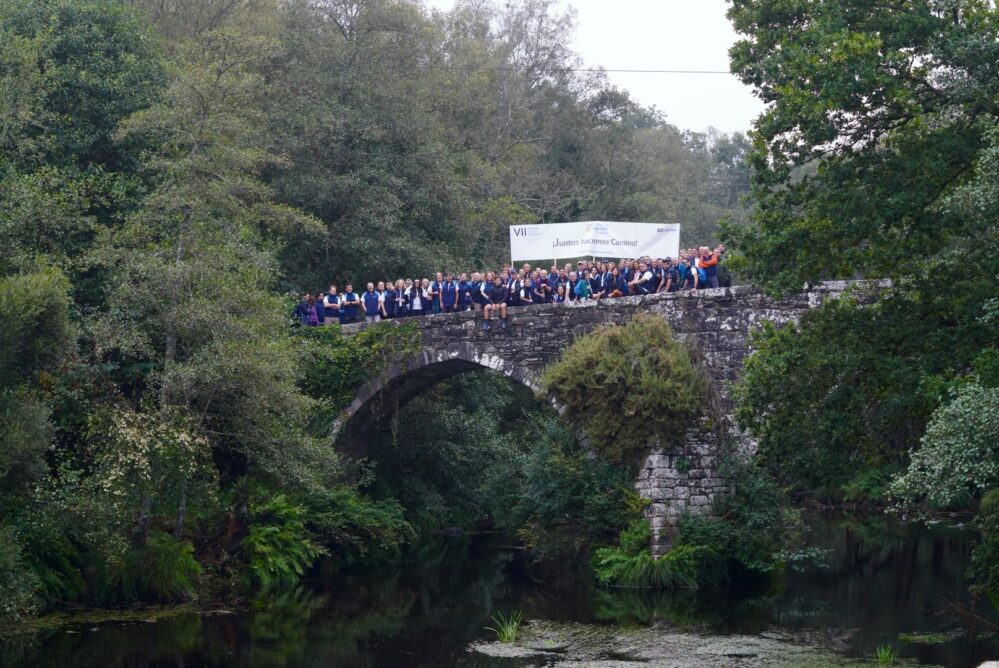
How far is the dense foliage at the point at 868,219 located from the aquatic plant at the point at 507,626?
416cm

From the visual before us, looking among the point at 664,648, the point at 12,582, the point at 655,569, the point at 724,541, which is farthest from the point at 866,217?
the point at 12,582

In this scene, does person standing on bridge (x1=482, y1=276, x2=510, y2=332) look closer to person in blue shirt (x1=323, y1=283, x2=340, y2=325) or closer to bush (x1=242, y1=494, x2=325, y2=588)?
person in blue shirt (x1=323, y1=283, x2=340, y2=325)

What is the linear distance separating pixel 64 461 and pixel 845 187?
38.9ft

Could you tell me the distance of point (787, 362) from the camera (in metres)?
14.7

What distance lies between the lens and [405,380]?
24672mm

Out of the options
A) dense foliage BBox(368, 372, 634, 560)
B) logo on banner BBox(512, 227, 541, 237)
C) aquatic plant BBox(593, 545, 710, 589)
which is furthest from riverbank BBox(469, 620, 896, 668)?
logo on banner BBox(512, 227, 541, 237)

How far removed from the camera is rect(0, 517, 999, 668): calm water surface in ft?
49.9

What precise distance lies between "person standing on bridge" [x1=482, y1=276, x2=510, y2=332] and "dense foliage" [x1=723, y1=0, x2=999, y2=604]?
797cm

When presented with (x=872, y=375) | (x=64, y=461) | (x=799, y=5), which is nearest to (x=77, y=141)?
(x=64, y=461)

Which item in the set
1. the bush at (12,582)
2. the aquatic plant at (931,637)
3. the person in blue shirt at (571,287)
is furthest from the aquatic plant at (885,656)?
the bush at (12,582)

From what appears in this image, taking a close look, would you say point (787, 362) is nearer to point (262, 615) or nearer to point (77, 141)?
point (262, 615)

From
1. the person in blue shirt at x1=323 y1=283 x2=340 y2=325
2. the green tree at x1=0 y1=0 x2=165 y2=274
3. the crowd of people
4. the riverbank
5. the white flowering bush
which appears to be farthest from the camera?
the person in blue shirt at x1=323 y1=283 x2=340 y2=325

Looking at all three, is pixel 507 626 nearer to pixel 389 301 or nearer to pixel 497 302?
pixel 497 302

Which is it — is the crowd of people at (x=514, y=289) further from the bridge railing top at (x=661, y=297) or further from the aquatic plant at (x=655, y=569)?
the aquatic plant at (x=655, y=569)
